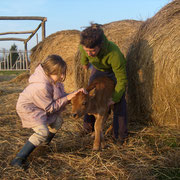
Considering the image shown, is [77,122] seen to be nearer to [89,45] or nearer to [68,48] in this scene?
[89,45]

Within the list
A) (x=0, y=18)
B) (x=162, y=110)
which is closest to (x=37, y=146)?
(x=162, y=110)

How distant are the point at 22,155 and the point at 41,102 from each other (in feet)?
2.49

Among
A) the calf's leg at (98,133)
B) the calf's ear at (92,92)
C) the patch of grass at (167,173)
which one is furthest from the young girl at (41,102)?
the patch of grass at (167,173)

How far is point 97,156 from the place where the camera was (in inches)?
135

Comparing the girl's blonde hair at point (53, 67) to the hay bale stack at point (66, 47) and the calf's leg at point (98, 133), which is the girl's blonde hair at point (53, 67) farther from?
the hay bale stack at point (66, 47)

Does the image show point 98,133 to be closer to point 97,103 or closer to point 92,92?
point 97,103

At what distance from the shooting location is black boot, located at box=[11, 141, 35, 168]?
3222 mm

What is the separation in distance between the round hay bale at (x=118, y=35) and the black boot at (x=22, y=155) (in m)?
3.00

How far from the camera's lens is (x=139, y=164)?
10.4ft

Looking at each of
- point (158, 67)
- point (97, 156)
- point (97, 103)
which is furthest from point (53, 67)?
point (158, 67)

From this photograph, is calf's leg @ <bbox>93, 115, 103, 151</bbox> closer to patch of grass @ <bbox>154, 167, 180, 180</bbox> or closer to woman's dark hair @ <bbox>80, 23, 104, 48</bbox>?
patch of grass @ <bbox>154, 167, 180, 180</bbox>

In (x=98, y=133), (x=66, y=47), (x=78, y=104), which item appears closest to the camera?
(x=78, y=104)

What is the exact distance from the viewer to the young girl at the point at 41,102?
3.32 m

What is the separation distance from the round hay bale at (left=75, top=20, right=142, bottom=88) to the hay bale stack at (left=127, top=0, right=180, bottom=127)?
640mm
